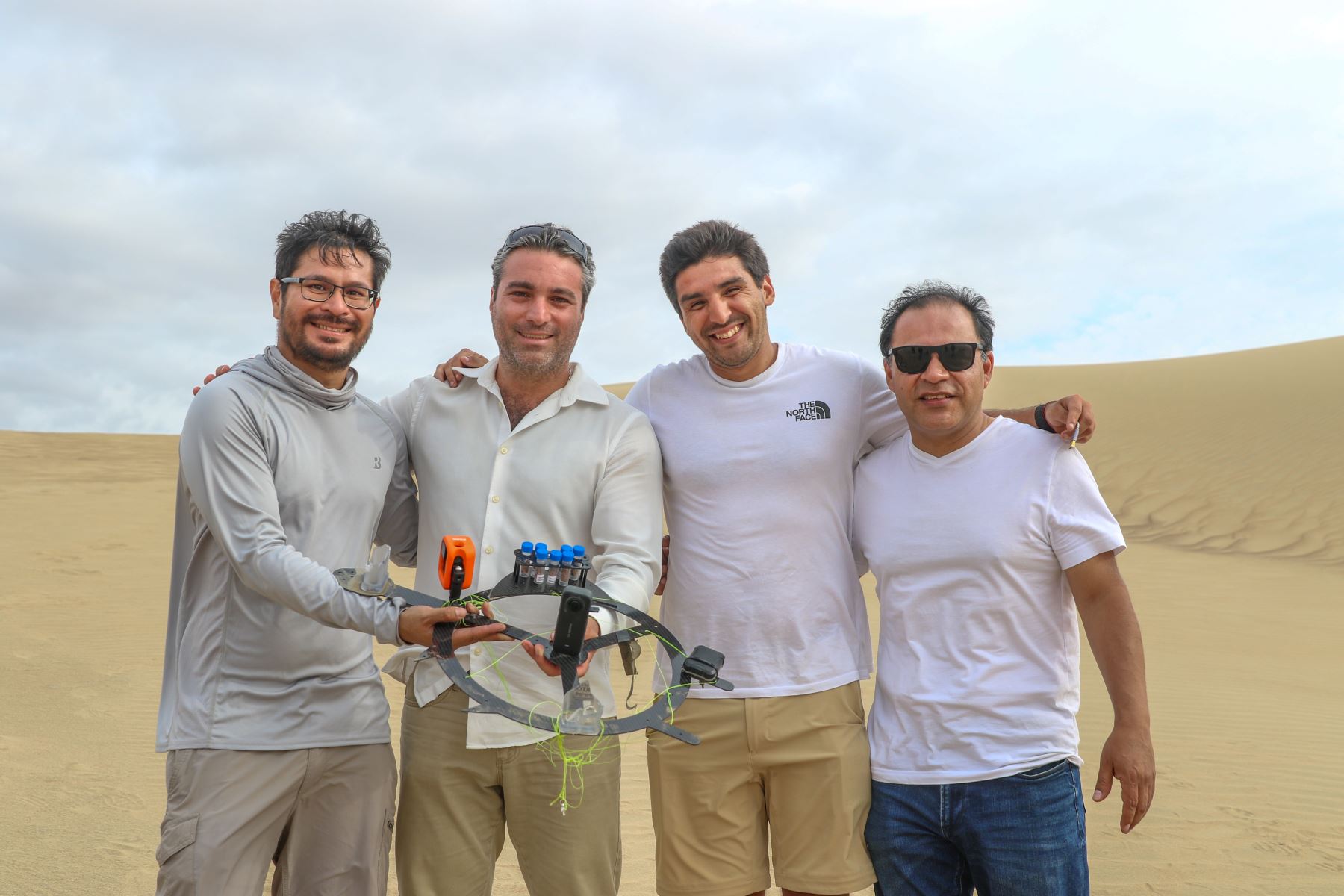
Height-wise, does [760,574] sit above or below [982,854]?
above

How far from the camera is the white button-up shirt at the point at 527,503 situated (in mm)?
3146

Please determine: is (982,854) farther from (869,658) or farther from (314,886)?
(314,886)

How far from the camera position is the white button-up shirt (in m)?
3.15

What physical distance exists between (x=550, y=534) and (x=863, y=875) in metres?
1.44

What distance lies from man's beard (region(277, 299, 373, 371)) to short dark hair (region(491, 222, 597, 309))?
50 centimetres

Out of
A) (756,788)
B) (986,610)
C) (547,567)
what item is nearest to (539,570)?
(547,567)

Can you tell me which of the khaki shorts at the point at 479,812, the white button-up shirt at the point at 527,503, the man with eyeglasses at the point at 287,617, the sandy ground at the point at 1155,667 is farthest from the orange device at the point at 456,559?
the sandy ground at the point at 1155,667

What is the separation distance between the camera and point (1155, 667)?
10.6m

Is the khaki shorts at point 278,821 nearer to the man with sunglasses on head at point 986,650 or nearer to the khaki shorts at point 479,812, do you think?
the khaki shorts at point 479,812

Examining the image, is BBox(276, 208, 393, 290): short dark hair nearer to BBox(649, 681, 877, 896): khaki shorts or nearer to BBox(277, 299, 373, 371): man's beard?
BBox(277, 299, 373, 371): man's beard

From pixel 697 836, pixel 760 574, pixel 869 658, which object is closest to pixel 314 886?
pixel 697 836

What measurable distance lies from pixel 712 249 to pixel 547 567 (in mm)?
1359

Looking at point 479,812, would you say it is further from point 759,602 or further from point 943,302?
point 943,302

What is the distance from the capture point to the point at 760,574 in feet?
11.1
